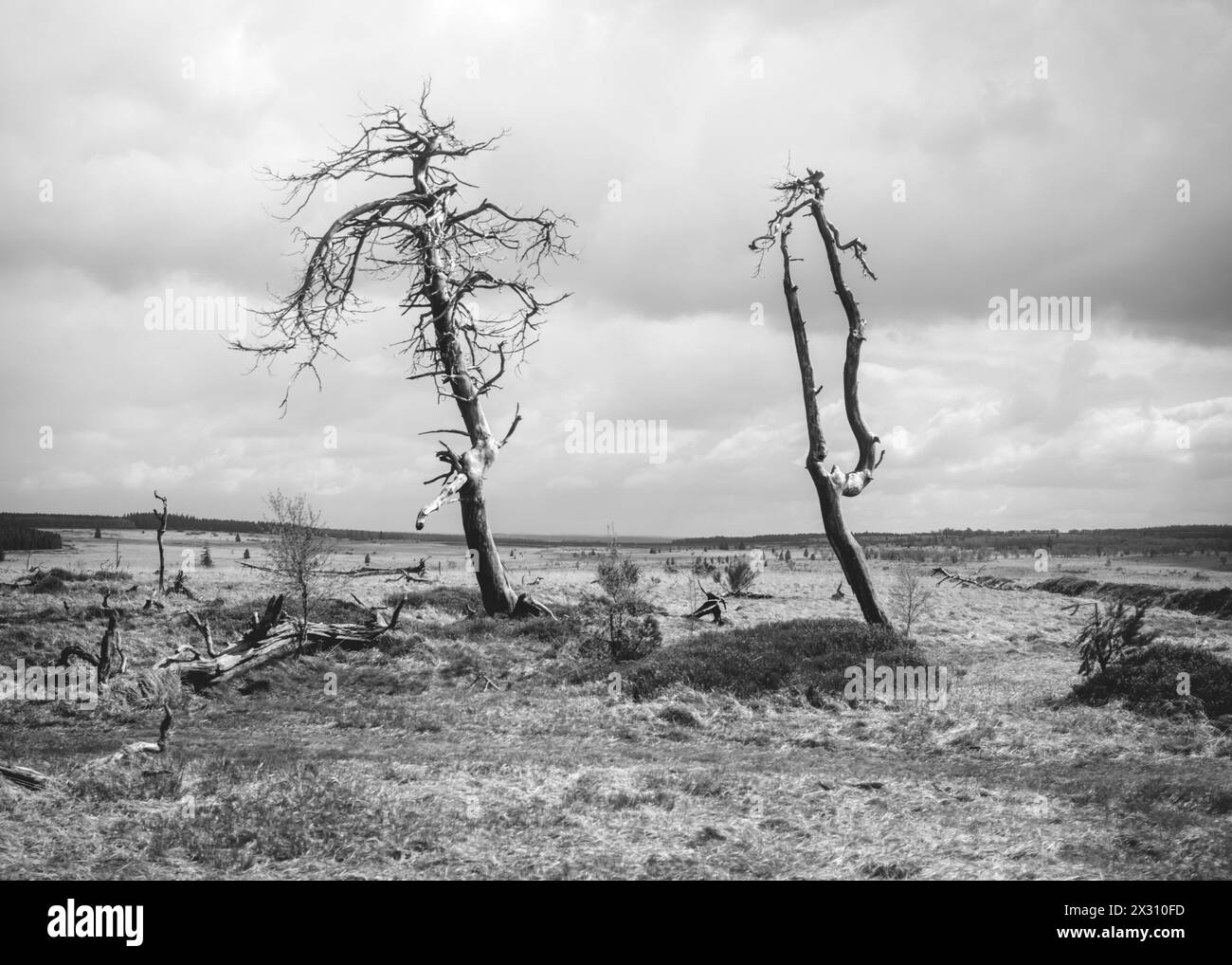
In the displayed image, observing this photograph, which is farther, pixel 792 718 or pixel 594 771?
pixel 792 718

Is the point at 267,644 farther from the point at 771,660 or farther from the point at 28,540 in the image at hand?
the point at 28,540

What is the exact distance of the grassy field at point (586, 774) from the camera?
8.07 m

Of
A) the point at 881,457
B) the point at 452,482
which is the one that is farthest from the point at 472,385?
the point at 881,457

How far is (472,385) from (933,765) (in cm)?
1657

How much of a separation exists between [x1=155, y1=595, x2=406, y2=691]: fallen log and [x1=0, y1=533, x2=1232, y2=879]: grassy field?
0.43 metres

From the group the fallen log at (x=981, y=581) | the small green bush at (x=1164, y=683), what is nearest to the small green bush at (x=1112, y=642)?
the small green bush at (x=1164, y=683)

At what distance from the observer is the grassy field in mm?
8070

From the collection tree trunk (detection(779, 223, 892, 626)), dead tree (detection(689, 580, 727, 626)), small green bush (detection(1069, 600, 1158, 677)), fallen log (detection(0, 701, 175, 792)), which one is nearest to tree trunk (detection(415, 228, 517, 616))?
dead tree (detection(689, 580, 727, 626))

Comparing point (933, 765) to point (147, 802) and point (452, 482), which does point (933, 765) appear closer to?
point (147, 802)

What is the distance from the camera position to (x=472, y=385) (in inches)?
958

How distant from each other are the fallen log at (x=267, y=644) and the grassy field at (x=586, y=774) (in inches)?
17.0

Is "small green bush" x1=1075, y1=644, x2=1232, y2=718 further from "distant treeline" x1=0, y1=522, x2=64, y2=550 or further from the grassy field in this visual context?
"distant treeline" x1=0, y1=522, x2=64, y2=550

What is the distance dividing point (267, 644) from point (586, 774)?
9.99 m

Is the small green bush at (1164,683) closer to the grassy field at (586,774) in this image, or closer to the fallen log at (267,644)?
the grassy field at (586,774)
